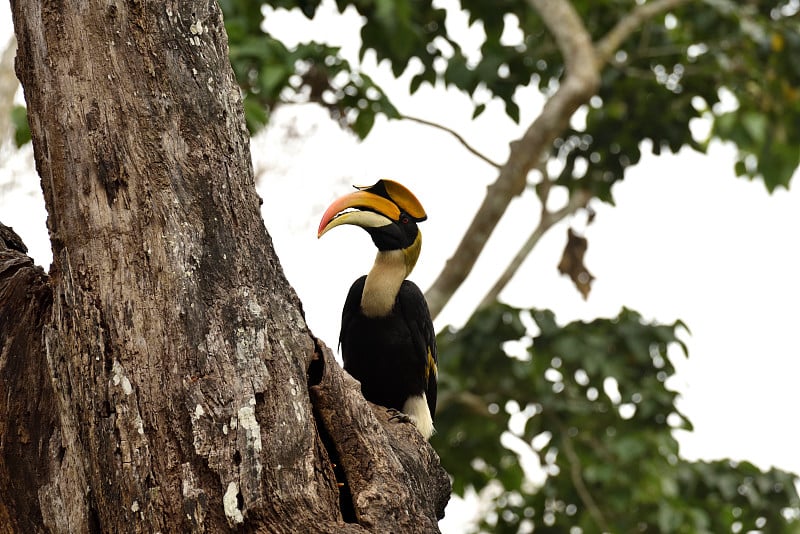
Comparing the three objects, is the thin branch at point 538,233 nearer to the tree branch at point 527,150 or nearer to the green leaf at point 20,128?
the tree branch at point 527,150

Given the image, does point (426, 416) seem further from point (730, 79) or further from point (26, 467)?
point (730, 79)

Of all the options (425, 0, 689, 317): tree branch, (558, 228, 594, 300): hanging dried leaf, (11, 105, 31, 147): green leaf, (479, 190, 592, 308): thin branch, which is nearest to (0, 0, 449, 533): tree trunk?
(11, 105, 31, 147): green leaf

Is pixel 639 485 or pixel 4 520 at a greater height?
pixel 639 485

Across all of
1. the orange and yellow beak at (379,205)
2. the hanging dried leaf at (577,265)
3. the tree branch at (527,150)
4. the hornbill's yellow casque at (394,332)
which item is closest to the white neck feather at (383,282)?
the hornbill's yellow casque at (394,332)

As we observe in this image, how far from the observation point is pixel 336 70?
4.16 m

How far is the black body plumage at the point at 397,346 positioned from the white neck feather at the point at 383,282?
0.03 metres

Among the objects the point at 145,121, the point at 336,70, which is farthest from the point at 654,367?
the point at 145,121

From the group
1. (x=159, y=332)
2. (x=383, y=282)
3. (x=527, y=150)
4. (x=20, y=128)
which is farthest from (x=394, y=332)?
(x=527, y=150)

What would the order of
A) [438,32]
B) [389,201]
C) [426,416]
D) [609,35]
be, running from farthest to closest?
[609,35] < [438,32] < [426,416] < [389,201]

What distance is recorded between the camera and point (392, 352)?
139 inches

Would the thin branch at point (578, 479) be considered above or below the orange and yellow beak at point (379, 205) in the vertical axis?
above

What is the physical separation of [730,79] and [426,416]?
2.91 metres

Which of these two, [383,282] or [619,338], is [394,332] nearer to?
[383,282]

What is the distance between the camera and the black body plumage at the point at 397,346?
11.6ft
